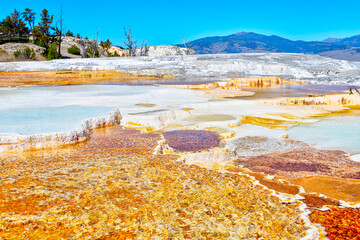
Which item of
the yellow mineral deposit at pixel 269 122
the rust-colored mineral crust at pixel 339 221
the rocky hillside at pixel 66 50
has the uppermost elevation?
the rocky hillside at pixel 66 50

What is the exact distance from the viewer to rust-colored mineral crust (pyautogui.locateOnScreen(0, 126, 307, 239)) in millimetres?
1477

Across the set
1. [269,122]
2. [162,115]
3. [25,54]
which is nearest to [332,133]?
[269,122]

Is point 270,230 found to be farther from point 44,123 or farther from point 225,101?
point 225,101

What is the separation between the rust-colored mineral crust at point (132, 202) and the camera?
1477mm

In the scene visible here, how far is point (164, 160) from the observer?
255cm

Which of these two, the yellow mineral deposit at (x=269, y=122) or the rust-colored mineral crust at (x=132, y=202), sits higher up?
the yellow mineral deposit at (x=269, y=122)

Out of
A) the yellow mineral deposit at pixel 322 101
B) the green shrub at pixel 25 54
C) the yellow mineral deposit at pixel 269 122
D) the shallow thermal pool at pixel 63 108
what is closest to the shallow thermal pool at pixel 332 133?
the yellow mineral deposit at pixel 269 122

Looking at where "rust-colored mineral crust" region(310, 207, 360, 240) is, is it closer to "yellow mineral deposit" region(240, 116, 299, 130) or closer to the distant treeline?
"yellow mineral deposit" region(240, 116, 299, 130)

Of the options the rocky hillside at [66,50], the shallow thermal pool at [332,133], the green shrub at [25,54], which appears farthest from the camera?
the rocky hillside at [66,50]

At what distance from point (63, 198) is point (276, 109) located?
4101 mm

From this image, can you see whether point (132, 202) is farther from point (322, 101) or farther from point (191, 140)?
point (322, 101)

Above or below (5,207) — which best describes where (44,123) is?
above

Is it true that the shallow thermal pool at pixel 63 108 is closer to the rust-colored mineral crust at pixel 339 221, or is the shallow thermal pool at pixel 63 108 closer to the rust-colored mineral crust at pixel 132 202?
the rust-colored mineral crust at pixel 132 202

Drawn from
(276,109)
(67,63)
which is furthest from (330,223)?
(67,63)
